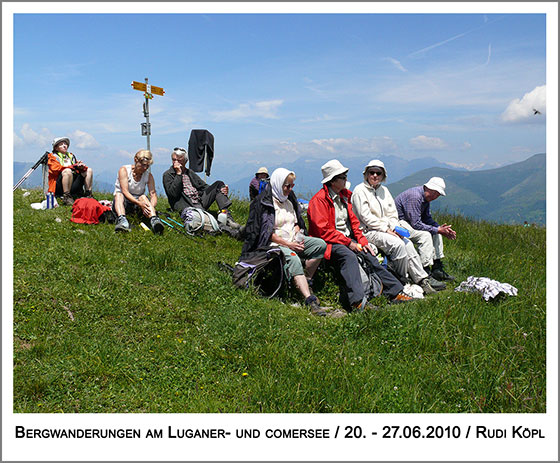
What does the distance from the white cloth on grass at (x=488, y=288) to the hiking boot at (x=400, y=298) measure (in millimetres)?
916

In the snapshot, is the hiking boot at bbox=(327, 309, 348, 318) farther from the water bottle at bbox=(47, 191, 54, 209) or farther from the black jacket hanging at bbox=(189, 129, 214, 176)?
the black jacket hanging at bbox=(189, 129, 214, 176)

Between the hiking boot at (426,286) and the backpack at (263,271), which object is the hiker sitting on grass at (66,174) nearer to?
the backpack at (263,271)

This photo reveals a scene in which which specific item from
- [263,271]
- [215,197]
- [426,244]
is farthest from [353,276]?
[215,197]

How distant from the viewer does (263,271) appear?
6555mm

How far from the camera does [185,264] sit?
6.91 m

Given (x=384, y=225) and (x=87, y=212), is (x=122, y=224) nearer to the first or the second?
(x=87, y=212)

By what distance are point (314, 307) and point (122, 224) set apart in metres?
4.23

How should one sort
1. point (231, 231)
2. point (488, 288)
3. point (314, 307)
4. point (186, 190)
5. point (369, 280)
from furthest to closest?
point (186, 190) < point (231, 231) < point (369, 280) < point (488, 288) < point (314, 307)

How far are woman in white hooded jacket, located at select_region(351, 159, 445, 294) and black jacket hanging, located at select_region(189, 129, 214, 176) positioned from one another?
Answer: 6531mm

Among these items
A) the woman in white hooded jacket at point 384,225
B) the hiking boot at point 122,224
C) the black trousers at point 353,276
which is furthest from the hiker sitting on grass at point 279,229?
the hiking boot at point 122,224

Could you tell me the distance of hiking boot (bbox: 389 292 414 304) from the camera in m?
6.55

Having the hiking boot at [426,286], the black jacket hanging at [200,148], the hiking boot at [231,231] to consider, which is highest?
the black jacket hanging at [200,148]

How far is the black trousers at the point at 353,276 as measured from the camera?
6.35 metres

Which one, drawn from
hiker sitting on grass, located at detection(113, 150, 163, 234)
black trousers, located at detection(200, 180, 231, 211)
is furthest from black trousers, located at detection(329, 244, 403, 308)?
black trousers, located at detection(200, 180, 231, 211)
